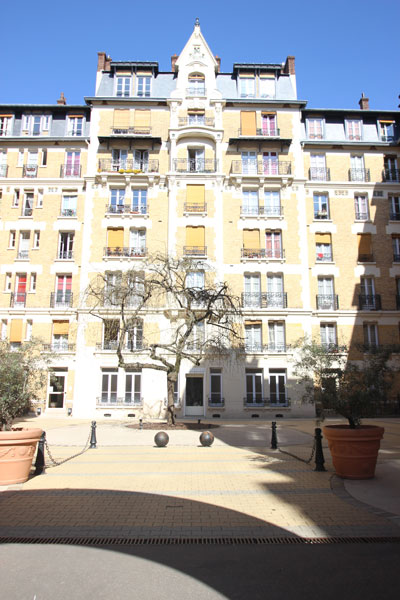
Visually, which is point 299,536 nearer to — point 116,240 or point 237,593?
point 237,593

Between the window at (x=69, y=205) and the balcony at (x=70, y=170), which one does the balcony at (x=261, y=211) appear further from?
the balcony at (x=70, y=170)

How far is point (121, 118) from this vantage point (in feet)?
95.3

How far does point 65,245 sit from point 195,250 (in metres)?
8.45

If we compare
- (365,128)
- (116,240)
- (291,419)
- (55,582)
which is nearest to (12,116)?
(116,240)

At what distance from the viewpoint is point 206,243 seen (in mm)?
27188

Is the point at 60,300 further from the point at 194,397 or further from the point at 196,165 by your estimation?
the point at 196,165

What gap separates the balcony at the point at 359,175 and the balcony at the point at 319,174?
1.47 metres

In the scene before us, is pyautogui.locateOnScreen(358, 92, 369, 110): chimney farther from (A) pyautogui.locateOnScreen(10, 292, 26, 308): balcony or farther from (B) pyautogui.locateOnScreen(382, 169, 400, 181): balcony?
(A) pyautogui.locateOnScreen(10, 292, 26, 308): balcony

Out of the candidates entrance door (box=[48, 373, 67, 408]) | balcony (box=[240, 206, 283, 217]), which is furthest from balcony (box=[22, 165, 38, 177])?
balcony (box=[240, 206, 283, 217])

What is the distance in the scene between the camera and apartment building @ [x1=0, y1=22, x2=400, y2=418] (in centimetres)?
2591

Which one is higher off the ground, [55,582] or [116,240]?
[116,240]

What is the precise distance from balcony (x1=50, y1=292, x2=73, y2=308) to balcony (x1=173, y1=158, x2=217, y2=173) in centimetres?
1061

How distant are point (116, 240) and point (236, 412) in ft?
42.1

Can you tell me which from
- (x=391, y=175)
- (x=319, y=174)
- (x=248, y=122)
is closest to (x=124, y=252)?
(x=248, y=122)
